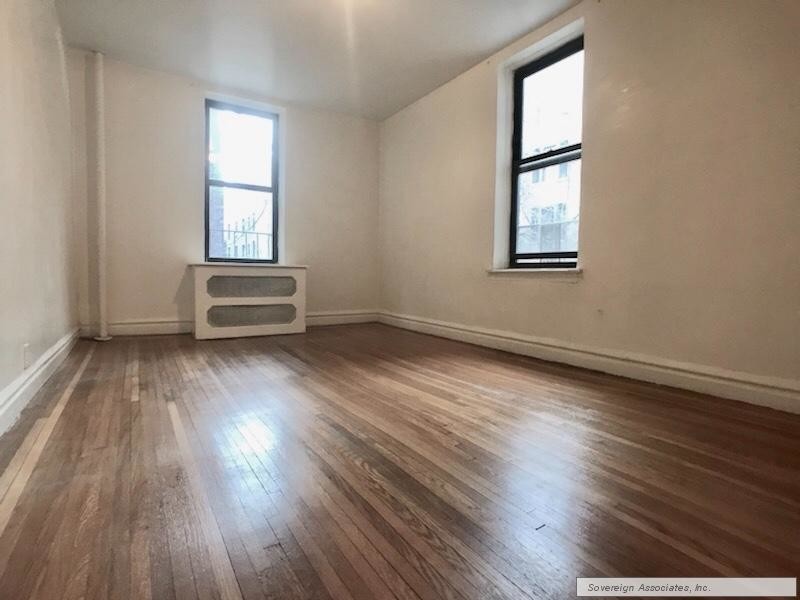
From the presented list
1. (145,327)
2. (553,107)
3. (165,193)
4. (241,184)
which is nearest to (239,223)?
(241,184)

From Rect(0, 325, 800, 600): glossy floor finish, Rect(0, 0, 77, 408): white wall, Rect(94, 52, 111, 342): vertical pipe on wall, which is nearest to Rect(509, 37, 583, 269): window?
Rect(0, 325, 800, 600): glossy floor finish

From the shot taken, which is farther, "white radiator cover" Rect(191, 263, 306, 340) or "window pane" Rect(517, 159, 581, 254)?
"white radiator cover" Rect(191, 263, 306, 340)

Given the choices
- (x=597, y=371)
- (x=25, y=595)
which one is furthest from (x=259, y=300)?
(x=25, y=595)

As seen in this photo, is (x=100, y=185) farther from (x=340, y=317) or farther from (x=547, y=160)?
(x=547, y=160)

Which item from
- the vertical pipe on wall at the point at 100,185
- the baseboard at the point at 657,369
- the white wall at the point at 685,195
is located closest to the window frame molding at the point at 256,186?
the vertical pipe on wall at the point at 100,185

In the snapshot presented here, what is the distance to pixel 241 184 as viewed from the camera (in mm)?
4531

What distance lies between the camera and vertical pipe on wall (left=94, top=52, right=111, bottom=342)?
3639 millimetres

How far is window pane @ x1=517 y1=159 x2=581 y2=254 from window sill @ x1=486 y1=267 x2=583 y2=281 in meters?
0.23

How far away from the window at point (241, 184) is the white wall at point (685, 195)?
8.99ft

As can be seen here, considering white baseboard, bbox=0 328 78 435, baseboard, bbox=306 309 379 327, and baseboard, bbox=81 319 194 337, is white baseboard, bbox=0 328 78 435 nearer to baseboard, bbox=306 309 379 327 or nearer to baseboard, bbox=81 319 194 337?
baseboard, bbox=81 319 194 337

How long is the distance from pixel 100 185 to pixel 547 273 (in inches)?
158

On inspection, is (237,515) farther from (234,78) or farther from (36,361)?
(234,78)

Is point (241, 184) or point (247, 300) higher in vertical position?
point (241, 184)

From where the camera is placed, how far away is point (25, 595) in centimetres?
75
